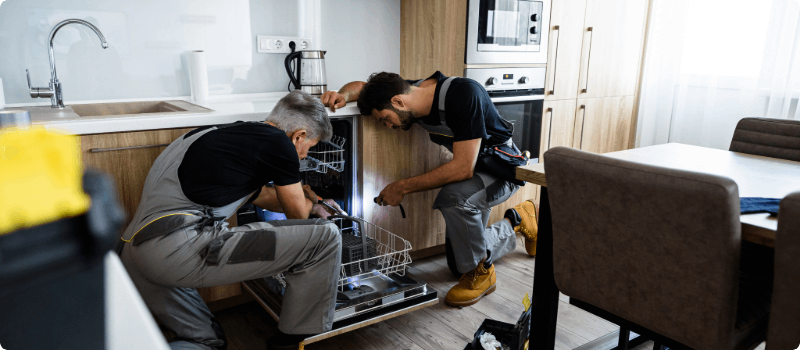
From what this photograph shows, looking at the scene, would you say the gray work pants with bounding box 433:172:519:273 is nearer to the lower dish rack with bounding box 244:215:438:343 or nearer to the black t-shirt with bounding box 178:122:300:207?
the lower dish rack with bounding box 244:215:438:343

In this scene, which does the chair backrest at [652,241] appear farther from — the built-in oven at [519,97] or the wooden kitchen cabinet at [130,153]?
the built-in oven at [519,97]

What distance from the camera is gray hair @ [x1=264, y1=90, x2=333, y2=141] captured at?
5.92ft

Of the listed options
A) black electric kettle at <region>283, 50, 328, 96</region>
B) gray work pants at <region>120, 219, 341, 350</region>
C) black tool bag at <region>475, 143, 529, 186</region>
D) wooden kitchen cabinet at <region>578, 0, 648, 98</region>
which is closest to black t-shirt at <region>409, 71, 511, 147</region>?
black tool bag at <region>475, 143, 529, 186</region>

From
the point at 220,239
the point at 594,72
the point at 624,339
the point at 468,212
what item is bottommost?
the point at 624,339

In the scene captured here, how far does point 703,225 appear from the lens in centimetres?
104

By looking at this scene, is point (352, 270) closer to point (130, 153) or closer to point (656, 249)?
point (130, 153)

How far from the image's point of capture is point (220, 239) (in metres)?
1.56

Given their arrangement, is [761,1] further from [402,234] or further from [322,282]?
[322,282]

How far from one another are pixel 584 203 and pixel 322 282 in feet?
2.77

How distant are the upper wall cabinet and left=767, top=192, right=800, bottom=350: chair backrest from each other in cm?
212

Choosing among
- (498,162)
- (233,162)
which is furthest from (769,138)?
(233,162)

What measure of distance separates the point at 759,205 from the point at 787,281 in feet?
0.93

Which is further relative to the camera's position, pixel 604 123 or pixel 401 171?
pixel 604 123

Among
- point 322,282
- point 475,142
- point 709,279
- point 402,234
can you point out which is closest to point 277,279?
point 322,282
